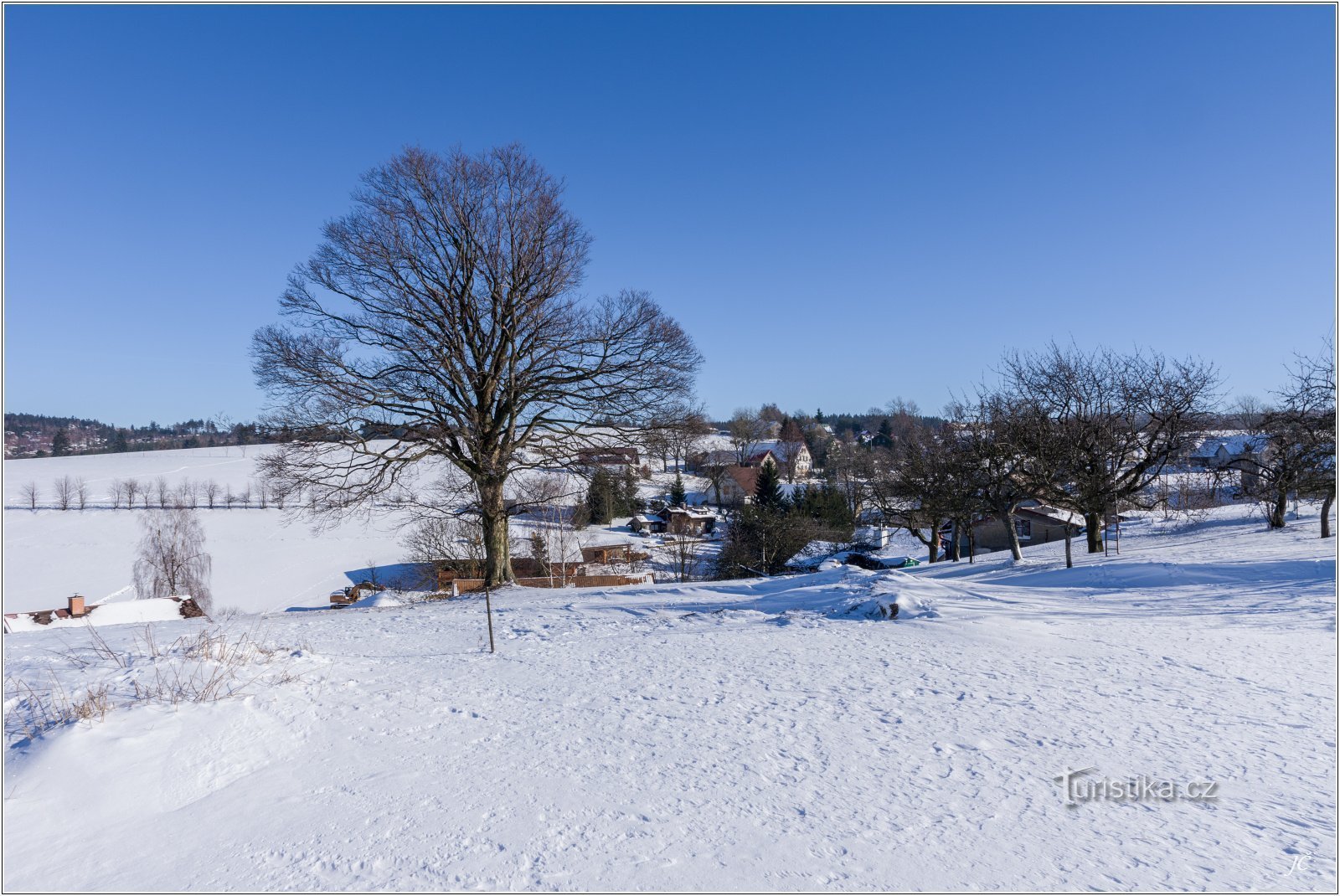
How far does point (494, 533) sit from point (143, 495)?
2291 inches

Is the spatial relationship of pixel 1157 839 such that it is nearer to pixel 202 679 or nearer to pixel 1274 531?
pixel 202 679

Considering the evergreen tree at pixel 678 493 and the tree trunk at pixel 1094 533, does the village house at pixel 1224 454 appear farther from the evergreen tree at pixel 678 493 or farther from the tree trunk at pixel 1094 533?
the evergreen tree at pixel 678 493

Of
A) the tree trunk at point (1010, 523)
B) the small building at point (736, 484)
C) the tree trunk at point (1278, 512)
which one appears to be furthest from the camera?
the small building at point (736, 484)

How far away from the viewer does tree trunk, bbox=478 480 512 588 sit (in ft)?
42.0

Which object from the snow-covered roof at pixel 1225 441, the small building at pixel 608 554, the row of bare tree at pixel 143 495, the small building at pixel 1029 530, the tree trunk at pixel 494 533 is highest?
the row of bare tree at pixel 143 495

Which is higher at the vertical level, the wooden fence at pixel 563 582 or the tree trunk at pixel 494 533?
the tree trunk at pixel 494 533

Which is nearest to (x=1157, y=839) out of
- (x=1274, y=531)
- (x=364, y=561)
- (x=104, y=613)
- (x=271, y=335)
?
(x=271, y=335)

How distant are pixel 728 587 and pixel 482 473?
504 centimetres

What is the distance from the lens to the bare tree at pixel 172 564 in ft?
113

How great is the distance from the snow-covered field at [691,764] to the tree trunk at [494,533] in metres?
5.78

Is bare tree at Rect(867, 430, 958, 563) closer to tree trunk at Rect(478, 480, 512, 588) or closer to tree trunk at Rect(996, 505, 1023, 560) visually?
tree trunk at Rect(996, 505, 1023, 560)

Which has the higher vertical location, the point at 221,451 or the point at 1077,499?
the point at 221,451

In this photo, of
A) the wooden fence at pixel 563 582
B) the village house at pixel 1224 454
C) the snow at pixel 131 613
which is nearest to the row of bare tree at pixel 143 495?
the snow at pixel 131 613

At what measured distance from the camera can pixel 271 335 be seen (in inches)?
449
